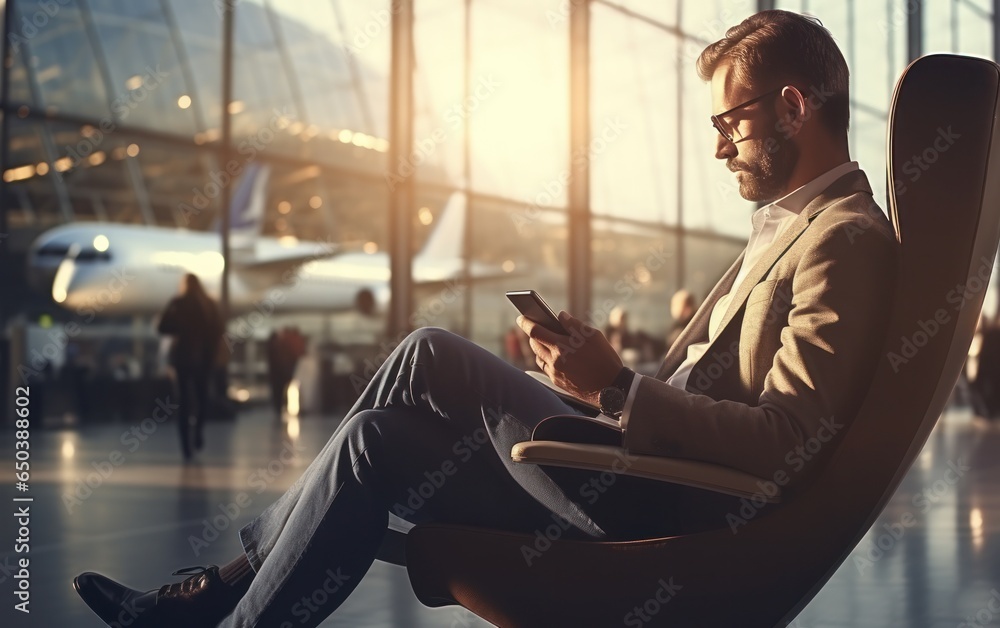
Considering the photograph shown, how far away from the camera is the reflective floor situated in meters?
2.52

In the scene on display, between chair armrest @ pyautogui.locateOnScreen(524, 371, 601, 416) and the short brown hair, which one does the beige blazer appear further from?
chair armrest @ pyautogui.locateOnScreen(524, 371, 601, 416)

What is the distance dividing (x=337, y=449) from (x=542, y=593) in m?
0.39

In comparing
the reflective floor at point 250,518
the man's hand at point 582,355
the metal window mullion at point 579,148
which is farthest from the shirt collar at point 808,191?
the metal window mullion at point 579,148

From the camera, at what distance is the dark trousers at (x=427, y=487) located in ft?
4.80

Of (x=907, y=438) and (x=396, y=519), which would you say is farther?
(x=396, y=519)

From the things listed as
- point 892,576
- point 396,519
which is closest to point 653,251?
point 892,576

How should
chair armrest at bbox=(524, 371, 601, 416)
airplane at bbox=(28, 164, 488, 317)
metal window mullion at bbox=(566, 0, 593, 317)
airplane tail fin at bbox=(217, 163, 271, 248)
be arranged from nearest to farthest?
chair armrest at bbox=(524, 371, 601, 416), metal window mullion at bbox=(566, 0, 593, 317), airplane at bbox=(28, 164, 488, 317), airplane tail fin at bbox=(217, 163, 271, 248)

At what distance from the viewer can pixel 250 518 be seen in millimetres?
3930

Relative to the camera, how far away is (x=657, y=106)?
1385cm

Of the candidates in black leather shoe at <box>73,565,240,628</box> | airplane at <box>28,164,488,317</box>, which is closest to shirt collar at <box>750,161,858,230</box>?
black leather shoe at <box>73,565,240,628</box>

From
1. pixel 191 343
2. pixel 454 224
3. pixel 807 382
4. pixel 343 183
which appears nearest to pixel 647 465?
pixel 807 382

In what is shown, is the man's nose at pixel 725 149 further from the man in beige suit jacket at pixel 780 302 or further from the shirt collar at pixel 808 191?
the shirt collar at pixel 808 191

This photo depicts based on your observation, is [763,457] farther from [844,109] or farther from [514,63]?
[514,63]

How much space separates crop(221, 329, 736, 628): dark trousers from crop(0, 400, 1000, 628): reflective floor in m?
0.89
